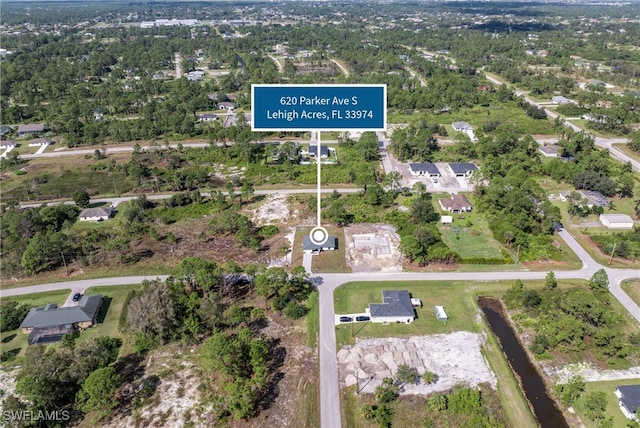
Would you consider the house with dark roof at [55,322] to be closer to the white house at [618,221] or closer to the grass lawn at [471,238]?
the grass lawn at [471,238]

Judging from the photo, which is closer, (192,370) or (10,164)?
(192,370)

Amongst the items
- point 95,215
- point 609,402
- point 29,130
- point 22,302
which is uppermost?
point 29,130

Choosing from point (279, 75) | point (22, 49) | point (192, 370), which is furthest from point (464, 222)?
point (22, 49)

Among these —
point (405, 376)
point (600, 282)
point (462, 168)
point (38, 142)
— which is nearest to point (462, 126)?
point (462, 168)

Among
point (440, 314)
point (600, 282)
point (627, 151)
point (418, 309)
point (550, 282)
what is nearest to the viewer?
point (440, 314)

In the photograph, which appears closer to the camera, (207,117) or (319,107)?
(319,107)

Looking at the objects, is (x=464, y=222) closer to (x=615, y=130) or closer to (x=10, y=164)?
(x=615, y=130)

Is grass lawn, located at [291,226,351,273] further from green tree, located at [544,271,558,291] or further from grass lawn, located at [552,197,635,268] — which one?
grass lawn, located at [552,197,635,268]

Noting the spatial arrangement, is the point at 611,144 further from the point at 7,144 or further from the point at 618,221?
the point at 7,144
